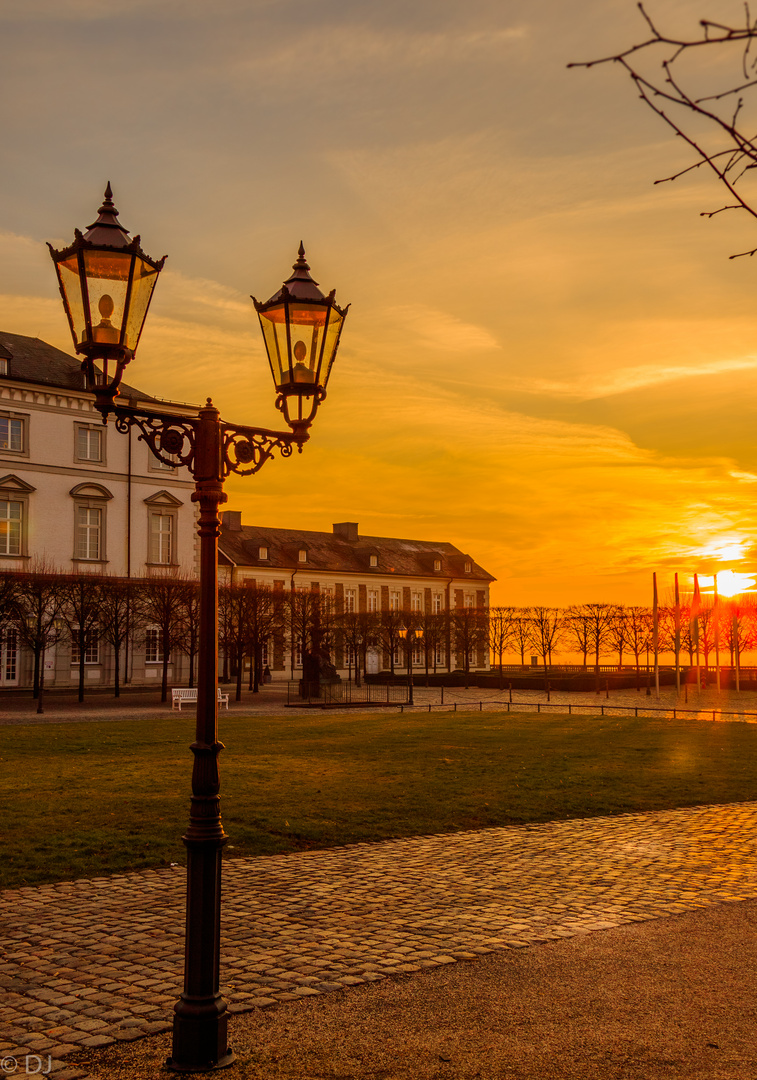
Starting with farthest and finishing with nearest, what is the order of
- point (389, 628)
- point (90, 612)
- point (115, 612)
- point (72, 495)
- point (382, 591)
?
point (382, 591) < point (389, 628) < point (72, 495) < point (115, 612) < point (90, 612)

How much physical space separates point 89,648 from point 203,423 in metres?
38.3

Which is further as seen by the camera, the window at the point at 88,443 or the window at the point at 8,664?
the window at the point at 88,443

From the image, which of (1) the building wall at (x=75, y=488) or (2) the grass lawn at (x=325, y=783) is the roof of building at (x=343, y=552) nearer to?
(1) the building wall at (x=75, y=488)

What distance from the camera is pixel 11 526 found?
46.3m

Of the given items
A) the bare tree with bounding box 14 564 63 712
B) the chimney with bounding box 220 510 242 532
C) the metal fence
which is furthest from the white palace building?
the chimney with bounding box 220 510 242 532

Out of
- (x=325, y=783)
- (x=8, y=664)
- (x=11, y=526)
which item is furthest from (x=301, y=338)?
(x=11, y=526)

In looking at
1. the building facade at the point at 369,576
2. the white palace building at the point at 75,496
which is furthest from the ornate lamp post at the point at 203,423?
the building facade at the point at 369,576

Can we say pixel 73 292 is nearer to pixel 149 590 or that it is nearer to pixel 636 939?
pixel 636 939

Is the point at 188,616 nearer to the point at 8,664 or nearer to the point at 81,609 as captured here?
the point at 81,609

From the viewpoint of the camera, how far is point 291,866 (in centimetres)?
987

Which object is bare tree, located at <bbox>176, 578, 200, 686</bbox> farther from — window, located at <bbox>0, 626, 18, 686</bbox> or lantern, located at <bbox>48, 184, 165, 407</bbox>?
lantern, located at <bbox>48, 184, 165, 407</bbox>

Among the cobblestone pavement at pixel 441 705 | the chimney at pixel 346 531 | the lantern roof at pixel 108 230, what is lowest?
the cobblestone pavement at pixel 441 705

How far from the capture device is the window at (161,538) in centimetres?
5112

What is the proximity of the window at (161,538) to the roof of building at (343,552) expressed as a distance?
Result: 1737cm
